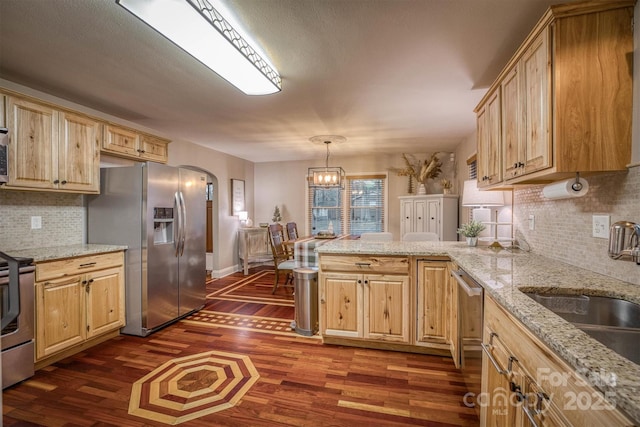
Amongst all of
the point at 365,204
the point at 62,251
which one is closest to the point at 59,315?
the point at 62,251

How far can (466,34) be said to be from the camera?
73.8 inches

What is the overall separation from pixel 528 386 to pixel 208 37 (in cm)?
225

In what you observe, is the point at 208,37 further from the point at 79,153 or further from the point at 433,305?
the point at 433,305

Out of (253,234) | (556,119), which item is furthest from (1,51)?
(253,234)

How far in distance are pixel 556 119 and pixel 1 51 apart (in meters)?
3.42

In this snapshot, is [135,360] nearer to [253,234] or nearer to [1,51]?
[1,51]

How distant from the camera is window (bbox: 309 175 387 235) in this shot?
6152 millimetres

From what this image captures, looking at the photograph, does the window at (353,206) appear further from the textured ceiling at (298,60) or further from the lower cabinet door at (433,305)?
the lower cabinet door at (433,305)

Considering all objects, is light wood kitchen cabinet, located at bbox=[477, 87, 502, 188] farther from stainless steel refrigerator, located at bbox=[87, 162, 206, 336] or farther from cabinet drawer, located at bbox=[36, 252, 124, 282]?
cabinet drawer, located at bbox=[36, 252, 124, 282]

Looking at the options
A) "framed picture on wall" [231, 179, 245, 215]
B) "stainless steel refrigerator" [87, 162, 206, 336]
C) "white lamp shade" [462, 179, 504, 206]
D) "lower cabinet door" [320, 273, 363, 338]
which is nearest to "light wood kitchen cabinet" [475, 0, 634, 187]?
"white lamp shade" [462, 179, 504, 206]

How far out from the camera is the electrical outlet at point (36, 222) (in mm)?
2688

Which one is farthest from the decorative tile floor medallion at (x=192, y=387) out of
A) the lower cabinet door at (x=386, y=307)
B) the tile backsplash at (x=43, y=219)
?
the tile backsplash at (x=43, y=219)

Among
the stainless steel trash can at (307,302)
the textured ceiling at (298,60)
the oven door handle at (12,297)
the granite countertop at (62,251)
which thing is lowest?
the stainless steel trash can at (307,302)

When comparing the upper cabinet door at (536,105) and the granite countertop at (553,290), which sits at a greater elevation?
the upper cabinet door at (536,105)
